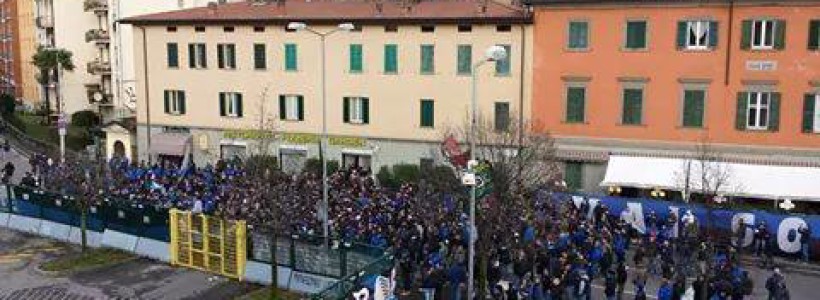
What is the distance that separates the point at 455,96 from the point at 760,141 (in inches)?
515

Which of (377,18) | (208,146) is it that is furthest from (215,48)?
(377,18)

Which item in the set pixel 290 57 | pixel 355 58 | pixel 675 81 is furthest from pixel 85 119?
pixel 675 81

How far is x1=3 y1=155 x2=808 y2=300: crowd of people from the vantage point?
80.3ft

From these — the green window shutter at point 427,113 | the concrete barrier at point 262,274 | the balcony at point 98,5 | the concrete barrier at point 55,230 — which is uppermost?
the balcony at point 98,5

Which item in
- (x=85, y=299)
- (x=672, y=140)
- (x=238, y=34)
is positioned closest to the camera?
(x=85, y=299)

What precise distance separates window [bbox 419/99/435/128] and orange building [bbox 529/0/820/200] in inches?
195

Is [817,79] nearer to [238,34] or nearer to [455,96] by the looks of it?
[455,96]

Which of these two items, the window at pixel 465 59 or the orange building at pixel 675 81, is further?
the window at pixel 465 59

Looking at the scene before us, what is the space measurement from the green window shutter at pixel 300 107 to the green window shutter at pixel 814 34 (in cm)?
2320

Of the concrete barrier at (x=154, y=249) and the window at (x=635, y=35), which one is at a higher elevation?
the window at (x=635, y=35)

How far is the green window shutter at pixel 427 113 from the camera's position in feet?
139

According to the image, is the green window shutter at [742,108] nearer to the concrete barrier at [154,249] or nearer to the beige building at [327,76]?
the beige building at [327,76]

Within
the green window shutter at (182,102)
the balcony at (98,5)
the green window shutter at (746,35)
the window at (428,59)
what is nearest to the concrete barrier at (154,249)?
the window at (428,59)

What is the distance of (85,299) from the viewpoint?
27750 millimetres
